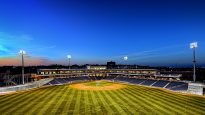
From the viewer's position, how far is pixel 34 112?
27.7 meters

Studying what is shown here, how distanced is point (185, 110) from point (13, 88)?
42.5 metres

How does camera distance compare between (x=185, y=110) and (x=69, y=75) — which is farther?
(x=69, y=75)

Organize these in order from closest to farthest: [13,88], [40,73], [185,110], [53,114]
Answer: [53,114] → [185,110] → [13,88] → [40,73]

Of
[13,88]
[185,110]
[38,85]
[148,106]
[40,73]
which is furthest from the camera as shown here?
[40,73]

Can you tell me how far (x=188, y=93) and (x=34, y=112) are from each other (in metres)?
36.6

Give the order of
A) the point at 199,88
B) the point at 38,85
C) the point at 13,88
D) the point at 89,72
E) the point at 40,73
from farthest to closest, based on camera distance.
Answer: the point at 89,72 < the point at 40,73 < the point at 38,85 < the point at 13,88 < the point at 199,88

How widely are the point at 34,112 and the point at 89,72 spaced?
2754 inches

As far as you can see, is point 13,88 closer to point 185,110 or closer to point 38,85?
point 38,85

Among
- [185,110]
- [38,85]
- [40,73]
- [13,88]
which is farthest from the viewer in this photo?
[40,73]

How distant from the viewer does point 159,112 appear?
27.6 metres

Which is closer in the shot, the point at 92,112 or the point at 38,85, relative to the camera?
the point at 92,112

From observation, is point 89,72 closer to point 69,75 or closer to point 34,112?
point 69,75

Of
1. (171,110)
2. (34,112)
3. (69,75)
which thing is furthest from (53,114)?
(69,75)

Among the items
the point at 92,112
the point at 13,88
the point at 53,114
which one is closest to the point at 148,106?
the point at 92,112
